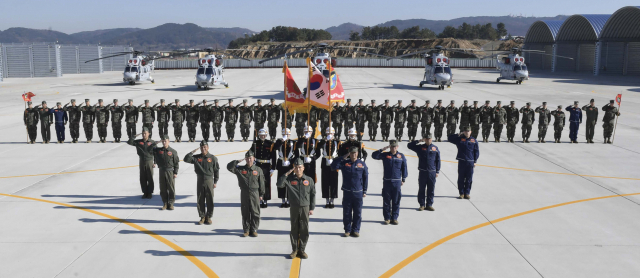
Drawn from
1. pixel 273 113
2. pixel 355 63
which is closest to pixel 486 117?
pixel 273 113

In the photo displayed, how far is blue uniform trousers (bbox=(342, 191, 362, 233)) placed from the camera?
8.33 meters

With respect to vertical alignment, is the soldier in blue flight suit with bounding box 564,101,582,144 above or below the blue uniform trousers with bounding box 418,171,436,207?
above

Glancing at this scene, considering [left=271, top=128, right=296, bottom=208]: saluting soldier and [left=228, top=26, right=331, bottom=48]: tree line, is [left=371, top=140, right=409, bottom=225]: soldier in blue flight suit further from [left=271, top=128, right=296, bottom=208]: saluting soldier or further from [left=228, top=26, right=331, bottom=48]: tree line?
[left=228, top=26, right=331, bottom=48]: tree line

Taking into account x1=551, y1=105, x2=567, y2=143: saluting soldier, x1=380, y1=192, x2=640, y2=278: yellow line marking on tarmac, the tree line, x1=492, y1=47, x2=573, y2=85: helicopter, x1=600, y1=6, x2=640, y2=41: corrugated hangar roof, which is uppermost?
the tree line

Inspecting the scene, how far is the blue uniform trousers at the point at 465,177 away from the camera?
424 inches

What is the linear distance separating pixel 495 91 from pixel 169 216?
3394 centimetres

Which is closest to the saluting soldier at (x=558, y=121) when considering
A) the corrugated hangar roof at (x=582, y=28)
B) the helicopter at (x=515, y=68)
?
the helicopter at (x=515, y=68)

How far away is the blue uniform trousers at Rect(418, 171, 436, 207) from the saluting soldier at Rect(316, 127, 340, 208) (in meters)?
1.76

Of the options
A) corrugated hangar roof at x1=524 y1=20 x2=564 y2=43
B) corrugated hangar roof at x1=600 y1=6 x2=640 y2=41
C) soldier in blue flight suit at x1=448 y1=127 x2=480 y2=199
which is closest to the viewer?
soldier in blue flight suit at x1=448 y1=127 x2=480 y2=199

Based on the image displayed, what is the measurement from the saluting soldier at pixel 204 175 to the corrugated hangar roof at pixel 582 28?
60657 millimetres

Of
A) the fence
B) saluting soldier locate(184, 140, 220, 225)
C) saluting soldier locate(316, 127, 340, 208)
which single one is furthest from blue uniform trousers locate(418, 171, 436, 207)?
the fence

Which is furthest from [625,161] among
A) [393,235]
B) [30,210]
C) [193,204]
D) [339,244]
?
[30,210]

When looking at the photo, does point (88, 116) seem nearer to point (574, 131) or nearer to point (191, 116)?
point (191, 116)

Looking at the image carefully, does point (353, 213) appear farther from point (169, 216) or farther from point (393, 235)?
point (169, 216)
